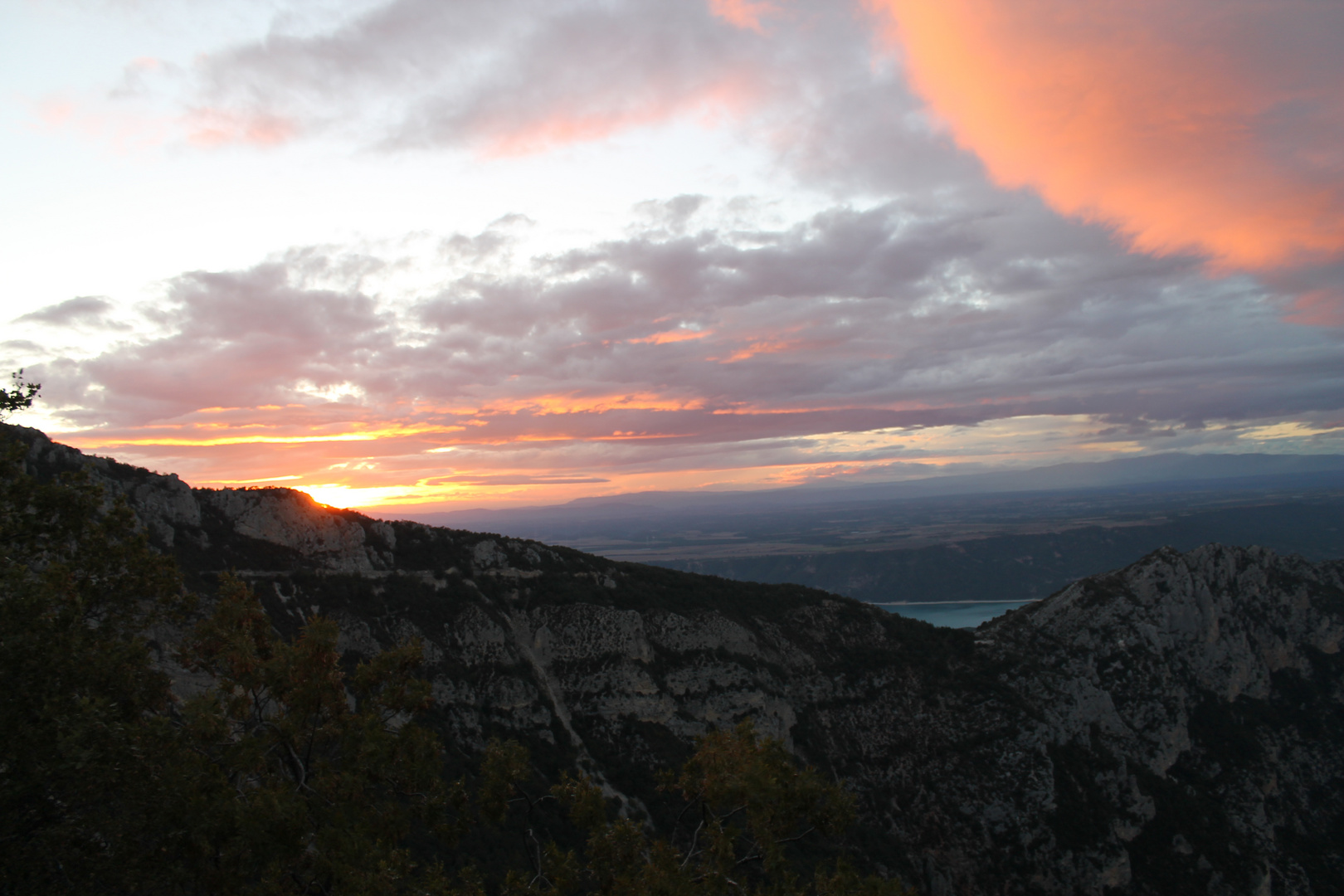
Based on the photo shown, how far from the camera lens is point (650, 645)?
243 feet

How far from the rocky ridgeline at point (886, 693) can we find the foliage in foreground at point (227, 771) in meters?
40.1

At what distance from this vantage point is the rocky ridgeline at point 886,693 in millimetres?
61938

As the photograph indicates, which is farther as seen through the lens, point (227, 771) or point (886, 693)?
point (886, 693)

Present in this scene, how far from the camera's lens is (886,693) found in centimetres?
7812

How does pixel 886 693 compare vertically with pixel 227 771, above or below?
below

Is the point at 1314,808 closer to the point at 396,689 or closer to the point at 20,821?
the point at 396,689

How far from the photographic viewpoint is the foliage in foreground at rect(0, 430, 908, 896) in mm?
12930

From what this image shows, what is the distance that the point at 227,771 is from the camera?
15.0 m

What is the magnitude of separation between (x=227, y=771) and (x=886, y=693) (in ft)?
249

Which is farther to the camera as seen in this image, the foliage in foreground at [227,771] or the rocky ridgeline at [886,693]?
the rocky ridgeline at [886,693]

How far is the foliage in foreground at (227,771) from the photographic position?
12930mm

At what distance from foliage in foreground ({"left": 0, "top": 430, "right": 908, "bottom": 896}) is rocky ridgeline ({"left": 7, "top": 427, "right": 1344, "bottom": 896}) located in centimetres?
4006

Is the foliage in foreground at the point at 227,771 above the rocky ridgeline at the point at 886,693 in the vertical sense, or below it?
above

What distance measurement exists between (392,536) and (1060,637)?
90318 millimetres
